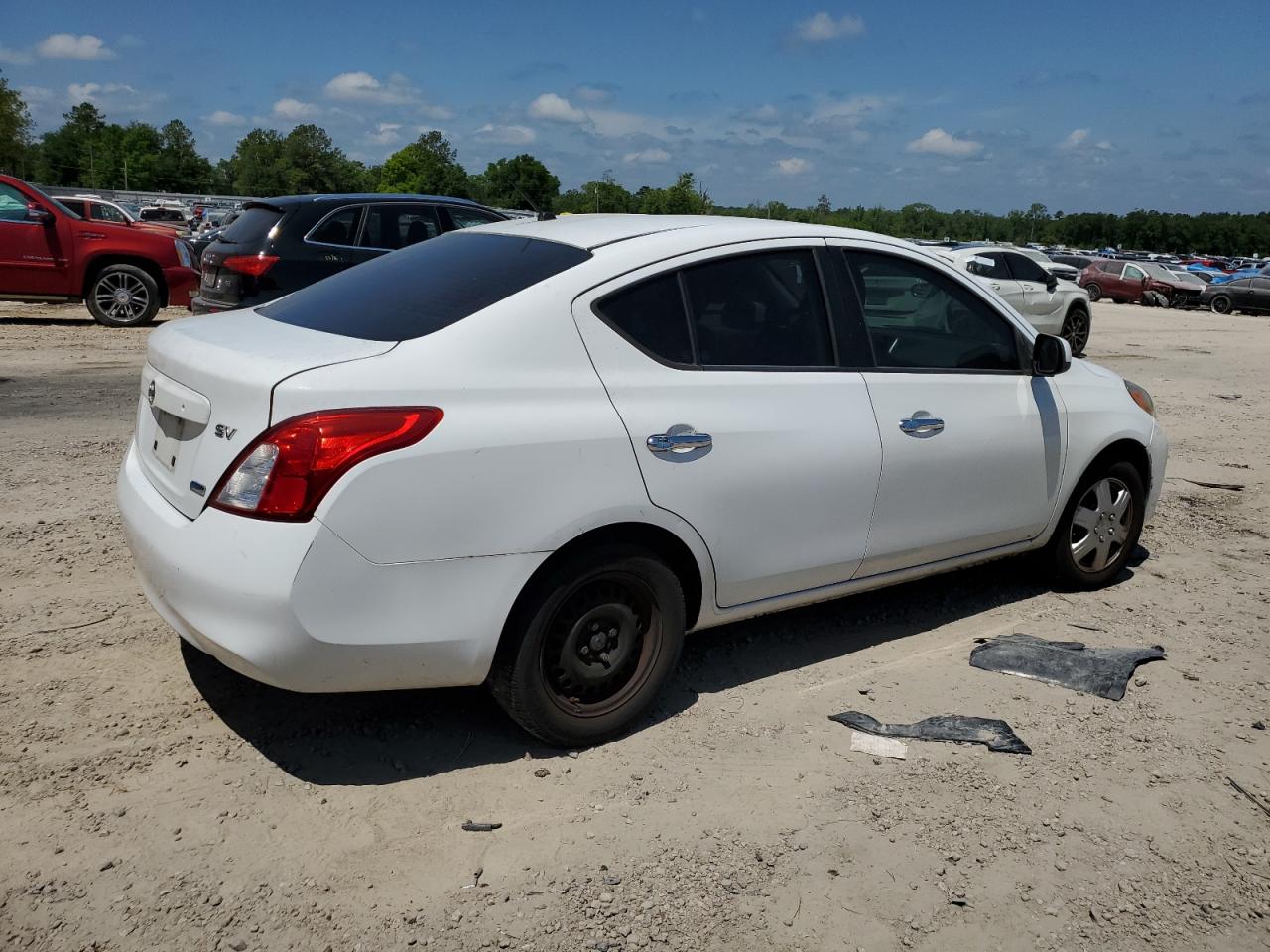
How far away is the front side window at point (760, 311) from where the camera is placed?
3.82m

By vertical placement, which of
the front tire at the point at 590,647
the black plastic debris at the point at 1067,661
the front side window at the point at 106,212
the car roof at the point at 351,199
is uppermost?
the car roof at the point at 351,199

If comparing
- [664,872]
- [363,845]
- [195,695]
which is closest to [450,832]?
[363,845]

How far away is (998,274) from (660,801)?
16.2 meters

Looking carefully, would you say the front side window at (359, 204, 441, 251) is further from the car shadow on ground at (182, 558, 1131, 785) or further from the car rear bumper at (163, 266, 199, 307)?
the car shadow on ground at (182, 558, 1131, 785)

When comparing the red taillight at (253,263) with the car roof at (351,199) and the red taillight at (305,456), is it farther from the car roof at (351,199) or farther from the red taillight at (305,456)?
the red taillight at (305,456)

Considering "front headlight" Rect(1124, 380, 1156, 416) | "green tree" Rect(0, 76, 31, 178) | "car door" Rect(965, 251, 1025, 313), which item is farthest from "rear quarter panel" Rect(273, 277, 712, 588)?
"green tree" Rect(0, 76, 31, 178)

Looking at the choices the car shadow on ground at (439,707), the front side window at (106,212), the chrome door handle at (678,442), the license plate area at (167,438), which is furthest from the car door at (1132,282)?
the license plate area at (167,438)

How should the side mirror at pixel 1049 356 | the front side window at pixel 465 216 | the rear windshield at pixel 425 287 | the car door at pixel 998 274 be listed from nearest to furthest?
the rear windshield at pixel 425 287 < the side mirror at pixel 1049 356 < the front side window at pixel 465 216 < the car door at pixel 998 274

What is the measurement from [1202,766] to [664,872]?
2.01m

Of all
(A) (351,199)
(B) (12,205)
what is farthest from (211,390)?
(B) (12,205)

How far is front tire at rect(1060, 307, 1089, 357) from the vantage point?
1817 centimetres

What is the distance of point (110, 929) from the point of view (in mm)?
2641

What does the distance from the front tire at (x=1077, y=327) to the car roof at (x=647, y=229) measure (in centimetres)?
1494

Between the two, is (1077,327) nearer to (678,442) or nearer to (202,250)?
(202,250)
